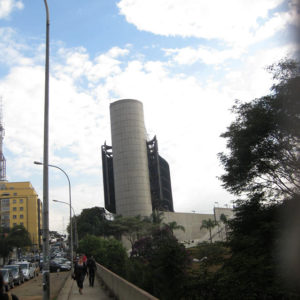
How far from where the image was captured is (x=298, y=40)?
6586mm

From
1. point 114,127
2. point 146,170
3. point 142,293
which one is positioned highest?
point 114,127

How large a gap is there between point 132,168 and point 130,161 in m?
1.94

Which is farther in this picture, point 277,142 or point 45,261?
point 277,142

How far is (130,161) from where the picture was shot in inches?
3917

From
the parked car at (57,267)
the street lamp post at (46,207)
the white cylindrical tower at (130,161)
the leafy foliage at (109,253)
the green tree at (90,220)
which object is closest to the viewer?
the street lamp post at (46,207)

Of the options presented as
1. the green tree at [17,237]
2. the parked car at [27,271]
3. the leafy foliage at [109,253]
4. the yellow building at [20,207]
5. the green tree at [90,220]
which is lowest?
the parked car at [27,271]

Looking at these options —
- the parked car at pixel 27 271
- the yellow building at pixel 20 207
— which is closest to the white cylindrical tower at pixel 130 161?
the yellow building at pixel 20 207

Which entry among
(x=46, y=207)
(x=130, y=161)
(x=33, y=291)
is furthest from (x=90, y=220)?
(x=46, y=207)

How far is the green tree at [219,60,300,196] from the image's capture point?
76.3 ft

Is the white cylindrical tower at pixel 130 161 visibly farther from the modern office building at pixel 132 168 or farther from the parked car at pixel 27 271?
the parked car at pixel 27 271

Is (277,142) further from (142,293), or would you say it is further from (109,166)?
(109,166)

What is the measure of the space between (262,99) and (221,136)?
476cm

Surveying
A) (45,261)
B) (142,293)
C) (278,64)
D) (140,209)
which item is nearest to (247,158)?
(278,64)

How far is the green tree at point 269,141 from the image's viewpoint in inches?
916
